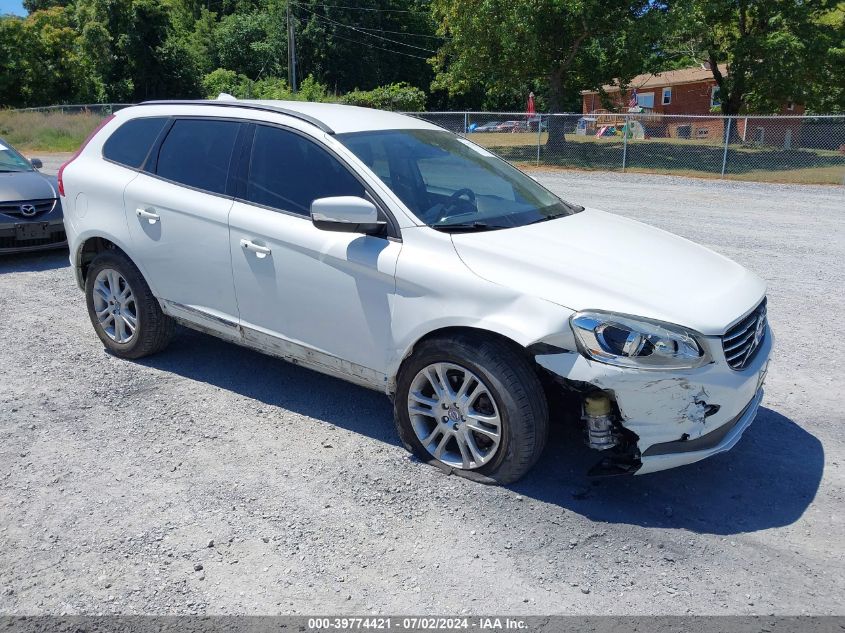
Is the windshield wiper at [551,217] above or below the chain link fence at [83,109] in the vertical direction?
below

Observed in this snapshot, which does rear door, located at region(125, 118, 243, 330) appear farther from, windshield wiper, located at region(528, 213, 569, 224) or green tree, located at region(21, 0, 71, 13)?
green tree, located at region(21, 0, 71, 13)

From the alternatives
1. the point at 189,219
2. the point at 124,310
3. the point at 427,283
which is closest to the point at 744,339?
the point at 427,283

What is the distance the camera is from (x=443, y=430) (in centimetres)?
400

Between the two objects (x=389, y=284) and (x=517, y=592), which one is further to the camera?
(x=389, y=284)

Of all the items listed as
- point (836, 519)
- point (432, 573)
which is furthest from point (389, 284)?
point (836, 519)

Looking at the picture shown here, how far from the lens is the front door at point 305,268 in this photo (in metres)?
4.11

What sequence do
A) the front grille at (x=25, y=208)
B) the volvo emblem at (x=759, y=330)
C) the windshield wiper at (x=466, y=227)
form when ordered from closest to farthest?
Result: the volvo emblem at (x=759, y=330), the windshield wiper at (x=466, y=227), the front grille at (x=25, y=208)

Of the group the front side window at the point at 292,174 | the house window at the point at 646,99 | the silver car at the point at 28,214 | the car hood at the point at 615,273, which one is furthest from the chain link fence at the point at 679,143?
the house window at the point at 646,99

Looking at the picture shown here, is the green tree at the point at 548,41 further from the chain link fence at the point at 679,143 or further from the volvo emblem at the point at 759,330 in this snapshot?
the volvo emblem at the point at 759,330

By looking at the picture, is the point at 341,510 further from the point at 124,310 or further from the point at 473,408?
the point at 124,310

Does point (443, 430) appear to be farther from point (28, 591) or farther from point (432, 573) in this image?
point (28, 591)

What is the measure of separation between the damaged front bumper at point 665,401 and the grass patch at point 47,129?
29407 mm

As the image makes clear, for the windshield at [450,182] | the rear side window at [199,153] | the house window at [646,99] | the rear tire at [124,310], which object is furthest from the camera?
the house window at [646,99]

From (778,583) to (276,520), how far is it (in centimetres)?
226
